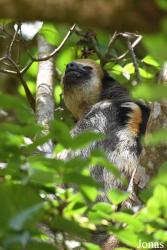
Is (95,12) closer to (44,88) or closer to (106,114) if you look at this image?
(44,88)

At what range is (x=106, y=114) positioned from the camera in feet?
24.0

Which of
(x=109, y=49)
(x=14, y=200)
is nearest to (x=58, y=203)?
(x=14, y=200)

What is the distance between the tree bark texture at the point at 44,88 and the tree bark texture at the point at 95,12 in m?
4.36

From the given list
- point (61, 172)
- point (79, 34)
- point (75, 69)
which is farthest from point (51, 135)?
point (75, 69)

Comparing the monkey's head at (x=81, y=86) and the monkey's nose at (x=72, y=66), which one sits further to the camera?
the monkey's head at (x=81, y=86)

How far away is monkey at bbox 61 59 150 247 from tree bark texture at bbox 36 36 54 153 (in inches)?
23.0

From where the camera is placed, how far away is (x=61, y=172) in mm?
2275

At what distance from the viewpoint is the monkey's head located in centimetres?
829

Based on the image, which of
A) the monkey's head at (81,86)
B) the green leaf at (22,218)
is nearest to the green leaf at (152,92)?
the green leaf at (22,218)

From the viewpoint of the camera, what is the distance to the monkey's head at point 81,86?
8.29 meters

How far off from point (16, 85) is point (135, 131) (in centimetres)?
173

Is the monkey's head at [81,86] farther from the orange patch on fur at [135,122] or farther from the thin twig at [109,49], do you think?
the orange patch on fur at [135,122]

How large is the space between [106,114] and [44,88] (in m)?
0.99

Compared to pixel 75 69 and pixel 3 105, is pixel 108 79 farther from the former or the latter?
pixel 3 105
